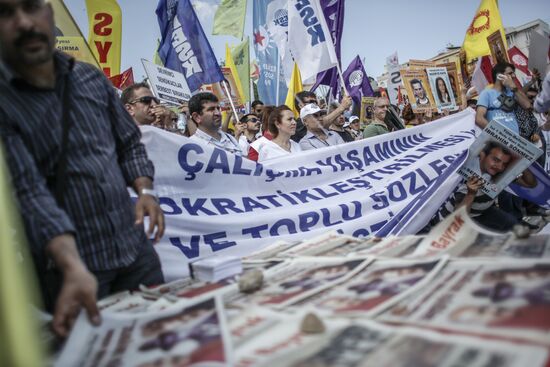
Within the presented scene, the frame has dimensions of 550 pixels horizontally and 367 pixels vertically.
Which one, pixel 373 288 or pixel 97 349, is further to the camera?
pixel 373 288

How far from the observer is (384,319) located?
1.01 metres

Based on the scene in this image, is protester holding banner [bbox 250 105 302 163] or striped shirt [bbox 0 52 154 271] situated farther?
protester holding banner [bbox 250 105 302 163]

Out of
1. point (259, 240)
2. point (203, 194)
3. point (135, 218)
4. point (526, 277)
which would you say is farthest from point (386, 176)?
point (526, 277)

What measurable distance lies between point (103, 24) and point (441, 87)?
17.5 feet

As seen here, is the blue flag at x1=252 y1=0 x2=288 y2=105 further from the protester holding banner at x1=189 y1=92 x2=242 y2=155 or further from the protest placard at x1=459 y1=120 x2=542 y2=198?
the protest placard at x1=459 y1=120 x2=542 y2=198

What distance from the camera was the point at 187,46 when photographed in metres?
6.27

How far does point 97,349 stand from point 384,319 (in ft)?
2.17

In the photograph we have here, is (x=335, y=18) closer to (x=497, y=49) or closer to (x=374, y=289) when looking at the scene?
(x=497, y=49)

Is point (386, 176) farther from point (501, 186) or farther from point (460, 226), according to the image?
point (460, 226)

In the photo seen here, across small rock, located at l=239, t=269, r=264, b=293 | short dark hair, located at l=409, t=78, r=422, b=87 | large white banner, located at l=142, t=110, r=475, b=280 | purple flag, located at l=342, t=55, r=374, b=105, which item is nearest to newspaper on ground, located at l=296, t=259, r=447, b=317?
small rock, located at l=239, t=269, r=264, b=293

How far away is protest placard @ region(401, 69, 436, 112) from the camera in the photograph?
767 centimetres

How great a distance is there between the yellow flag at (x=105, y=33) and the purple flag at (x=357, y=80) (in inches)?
208

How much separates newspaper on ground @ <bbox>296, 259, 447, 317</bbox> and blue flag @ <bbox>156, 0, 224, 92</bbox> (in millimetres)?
5254

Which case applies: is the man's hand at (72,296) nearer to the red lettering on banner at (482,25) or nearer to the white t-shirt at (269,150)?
the white t-shirt at (269,150)
